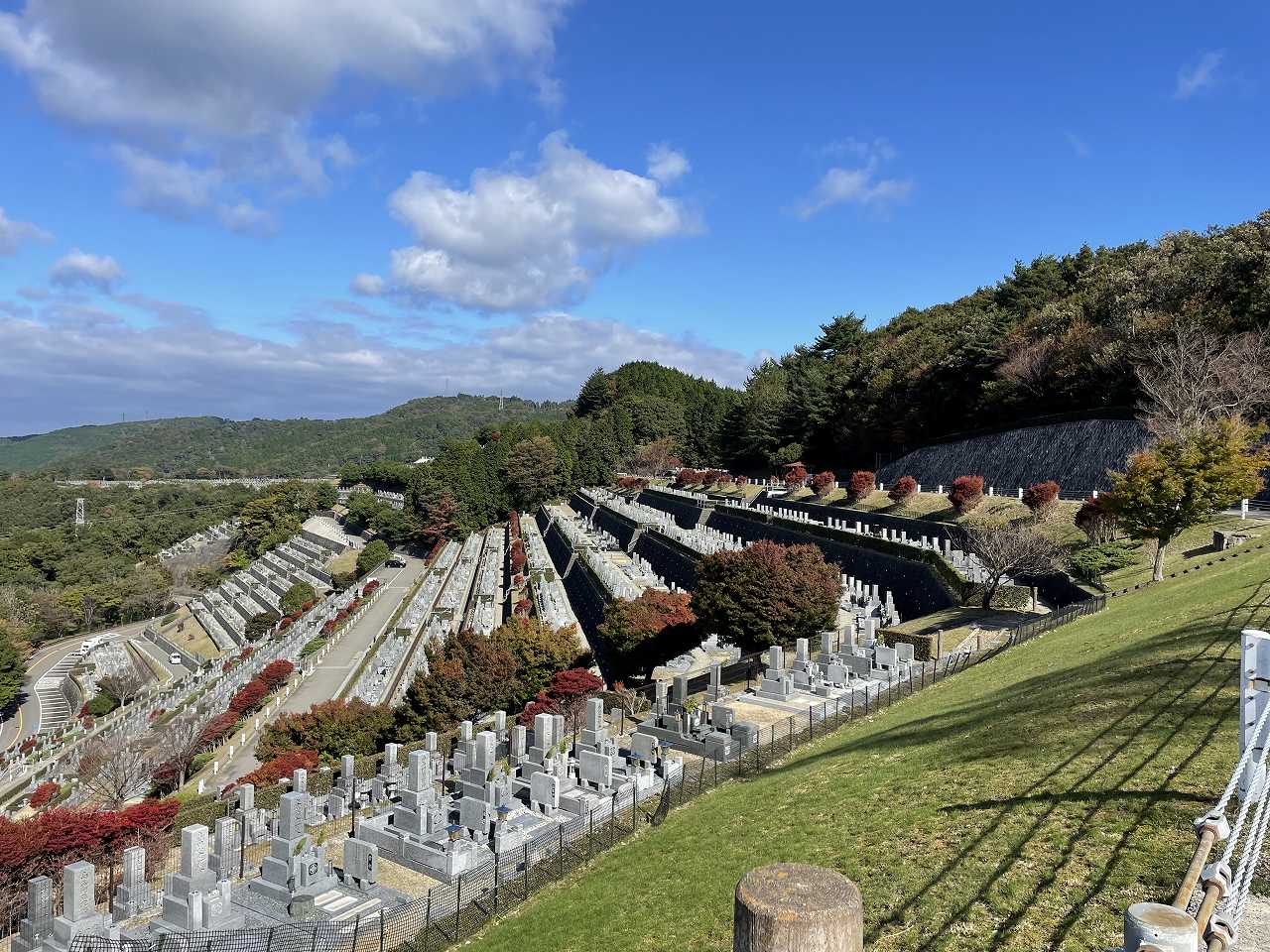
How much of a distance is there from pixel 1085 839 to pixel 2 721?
66255mm

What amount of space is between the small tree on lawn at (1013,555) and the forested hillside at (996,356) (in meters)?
15.2

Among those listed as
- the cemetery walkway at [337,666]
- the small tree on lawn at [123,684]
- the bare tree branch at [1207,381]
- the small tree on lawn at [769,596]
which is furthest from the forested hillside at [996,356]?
the small tree on lawn at [123,684]

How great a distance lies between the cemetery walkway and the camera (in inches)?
1085

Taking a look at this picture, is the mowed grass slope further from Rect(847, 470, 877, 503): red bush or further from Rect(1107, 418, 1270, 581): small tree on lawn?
Rect(847, 470, 877, 503): red bush

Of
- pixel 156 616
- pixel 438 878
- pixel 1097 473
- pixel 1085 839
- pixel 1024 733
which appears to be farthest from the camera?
pixel 156 616

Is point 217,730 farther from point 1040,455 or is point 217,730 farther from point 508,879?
point 1040,455

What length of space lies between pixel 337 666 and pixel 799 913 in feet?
137

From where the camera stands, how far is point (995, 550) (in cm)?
2545

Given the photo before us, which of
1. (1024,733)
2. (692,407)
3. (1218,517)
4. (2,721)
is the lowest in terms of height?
(2,721)

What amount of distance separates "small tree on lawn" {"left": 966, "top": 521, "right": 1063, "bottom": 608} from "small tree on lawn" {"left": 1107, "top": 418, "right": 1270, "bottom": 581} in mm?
2807

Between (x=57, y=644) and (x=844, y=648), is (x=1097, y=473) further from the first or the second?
(x=57, y=644)

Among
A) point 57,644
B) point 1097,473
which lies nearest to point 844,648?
point 1097,473

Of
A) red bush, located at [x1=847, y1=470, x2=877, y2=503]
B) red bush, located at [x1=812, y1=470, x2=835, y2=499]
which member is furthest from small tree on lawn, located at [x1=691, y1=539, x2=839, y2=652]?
red bush, located at [x1=812, y1=470, x2=835, y2=499]

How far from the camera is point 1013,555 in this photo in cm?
2497
